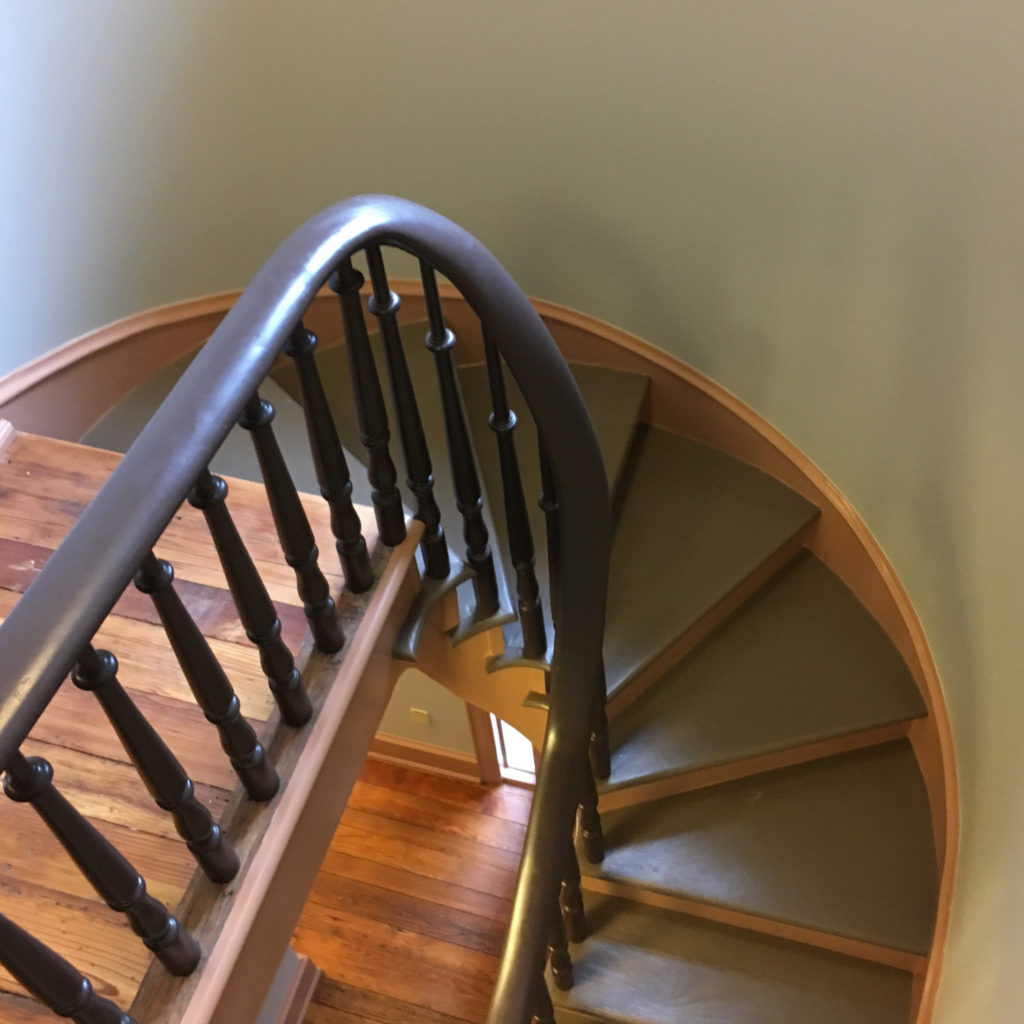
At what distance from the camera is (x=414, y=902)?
12.7 feet

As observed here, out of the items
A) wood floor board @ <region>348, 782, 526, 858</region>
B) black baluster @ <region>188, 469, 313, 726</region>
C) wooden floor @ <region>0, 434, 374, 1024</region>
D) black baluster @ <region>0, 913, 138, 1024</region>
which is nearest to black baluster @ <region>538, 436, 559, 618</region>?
wooden floor @ <region>0, 434, 374, 1024</region>

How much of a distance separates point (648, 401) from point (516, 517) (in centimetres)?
113

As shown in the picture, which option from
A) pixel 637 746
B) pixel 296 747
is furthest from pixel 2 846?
pixel 637 746

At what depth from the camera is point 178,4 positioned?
85.7 inches

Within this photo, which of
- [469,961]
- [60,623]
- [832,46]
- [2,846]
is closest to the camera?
[60,623]

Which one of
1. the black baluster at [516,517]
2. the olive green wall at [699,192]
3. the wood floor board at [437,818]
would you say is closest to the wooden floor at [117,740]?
the black baluster at [516,517]

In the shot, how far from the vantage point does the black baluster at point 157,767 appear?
2.94ft

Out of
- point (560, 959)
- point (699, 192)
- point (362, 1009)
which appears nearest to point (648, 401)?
point (699, 192)

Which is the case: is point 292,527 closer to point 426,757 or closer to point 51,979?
point 51,979

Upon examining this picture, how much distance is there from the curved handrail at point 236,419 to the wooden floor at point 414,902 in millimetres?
2299

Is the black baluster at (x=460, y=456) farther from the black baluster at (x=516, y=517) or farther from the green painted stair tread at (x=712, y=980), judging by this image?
the green painted stair tread at (x=712, y=980)

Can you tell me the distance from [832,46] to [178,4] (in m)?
1.60

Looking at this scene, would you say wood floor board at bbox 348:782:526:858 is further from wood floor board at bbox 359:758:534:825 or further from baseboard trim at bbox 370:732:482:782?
baseboard trim at bbox 370:732:482:782

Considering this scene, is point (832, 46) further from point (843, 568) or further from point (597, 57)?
point (843, 568)
